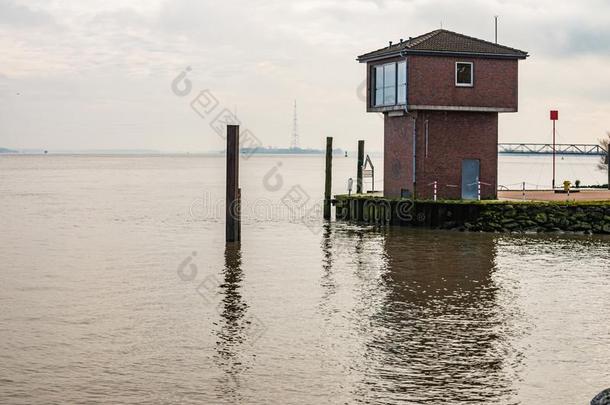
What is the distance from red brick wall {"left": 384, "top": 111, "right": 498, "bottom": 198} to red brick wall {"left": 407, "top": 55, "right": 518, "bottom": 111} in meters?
0.77

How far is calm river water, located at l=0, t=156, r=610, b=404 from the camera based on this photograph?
18.8 metres

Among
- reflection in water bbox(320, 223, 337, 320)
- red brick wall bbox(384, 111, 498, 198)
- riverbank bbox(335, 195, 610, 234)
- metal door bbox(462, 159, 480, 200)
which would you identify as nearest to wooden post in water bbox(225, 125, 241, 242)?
reflection in water bbox(320, 223, 337, 320)

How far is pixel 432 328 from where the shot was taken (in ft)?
77.9

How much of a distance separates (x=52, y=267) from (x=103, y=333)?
13727mm

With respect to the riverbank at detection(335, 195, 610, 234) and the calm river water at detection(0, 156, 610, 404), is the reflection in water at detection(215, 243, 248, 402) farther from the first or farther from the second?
the riverbank at detection(335, 195, 610, 234)

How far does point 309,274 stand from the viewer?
34.2 meters

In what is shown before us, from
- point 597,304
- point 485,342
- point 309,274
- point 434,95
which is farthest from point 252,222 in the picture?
point 485,342

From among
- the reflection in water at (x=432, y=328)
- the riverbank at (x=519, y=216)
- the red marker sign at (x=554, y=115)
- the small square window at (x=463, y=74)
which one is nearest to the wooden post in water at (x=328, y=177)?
the riverbank at (x=519, y=216)

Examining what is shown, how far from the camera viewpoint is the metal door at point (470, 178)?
49188mm

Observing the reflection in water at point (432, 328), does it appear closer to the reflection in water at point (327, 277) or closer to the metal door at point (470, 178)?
the reflection in water at point (327, 277)

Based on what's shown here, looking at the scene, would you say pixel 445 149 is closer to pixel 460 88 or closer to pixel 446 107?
pixel 446 107

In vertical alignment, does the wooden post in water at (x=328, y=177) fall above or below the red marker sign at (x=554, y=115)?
below

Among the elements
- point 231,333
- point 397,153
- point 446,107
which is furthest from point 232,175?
point 231,333

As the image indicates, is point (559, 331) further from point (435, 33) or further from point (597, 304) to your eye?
point (435, 33)
